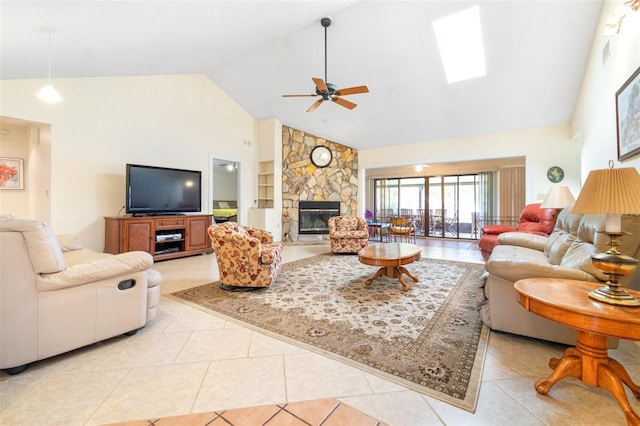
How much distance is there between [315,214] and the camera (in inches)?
284

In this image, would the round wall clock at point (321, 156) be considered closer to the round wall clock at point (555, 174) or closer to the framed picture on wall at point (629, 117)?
the round wall clock at point (555, 174)

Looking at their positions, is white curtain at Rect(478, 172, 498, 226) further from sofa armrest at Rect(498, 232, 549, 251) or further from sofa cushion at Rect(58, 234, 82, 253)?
sofa cushion at Rect(58, 234, 82, 253)

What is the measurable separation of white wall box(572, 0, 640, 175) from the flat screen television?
19.0 feet

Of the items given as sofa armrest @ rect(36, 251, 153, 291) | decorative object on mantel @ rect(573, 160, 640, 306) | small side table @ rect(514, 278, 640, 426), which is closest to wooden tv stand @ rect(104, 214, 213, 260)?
sofa armrest @ rect(36, 251, 153, 291)

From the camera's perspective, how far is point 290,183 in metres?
6.87

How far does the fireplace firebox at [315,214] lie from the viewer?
7.07 metres

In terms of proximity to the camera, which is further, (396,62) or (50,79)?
(396,62)

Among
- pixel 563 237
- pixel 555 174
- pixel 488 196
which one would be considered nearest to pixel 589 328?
pixel 563 237

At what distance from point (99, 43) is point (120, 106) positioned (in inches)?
60.0

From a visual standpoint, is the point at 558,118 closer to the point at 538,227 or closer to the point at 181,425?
the point at 538,227

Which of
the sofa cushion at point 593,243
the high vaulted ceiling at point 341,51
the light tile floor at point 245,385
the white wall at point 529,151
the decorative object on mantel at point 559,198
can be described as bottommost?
the light tile floor at point 245,385

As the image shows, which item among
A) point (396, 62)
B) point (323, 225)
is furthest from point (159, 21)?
point (323, 225)

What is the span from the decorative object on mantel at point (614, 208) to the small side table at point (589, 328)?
0.07m

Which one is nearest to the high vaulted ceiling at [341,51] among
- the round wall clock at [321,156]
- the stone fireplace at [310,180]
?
the stone fireplace at [310,180]
